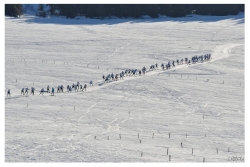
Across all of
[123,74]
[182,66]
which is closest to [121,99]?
[123,74]

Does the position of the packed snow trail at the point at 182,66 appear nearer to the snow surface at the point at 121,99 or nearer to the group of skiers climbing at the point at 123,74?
the snow surface at the point at 121,99

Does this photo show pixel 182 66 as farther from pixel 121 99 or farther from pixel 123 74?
pixel 121 99

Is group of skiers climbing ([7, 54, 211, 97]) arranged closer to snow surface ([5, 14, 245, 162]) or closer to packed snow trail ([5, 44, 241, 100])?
packed snow trail ([5, 44, 241, 100])

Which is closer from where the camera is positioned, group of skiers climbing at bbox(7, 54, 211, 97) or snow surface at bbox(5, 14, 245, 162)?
snow surface at bbox(5, 14, 245, 162)

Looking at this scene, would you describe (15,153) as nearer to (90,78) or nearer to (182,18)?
(90,78)

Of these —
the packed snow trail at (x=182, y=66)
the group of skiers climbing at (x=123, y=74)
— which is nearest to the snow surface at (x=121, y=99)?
the packed snow trail at (x=182, y=66)

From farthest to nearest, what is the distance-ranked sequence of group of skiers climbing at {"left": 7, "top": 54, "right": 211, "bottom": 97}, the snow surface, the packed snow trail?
the packed snow trail < group of skiers climbing at {"left": 7, "top": 54, "right": 211, "bottom": 97} < the snow surface

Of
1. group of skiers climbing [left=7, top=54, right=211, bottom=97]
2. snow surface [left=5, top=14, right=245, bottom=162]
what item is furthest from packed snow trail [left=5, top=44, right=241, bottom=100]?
group of skiers climbing [left=7, top=54, right=211, bottom=97]

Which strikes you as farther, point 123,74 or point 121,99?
point 123,74

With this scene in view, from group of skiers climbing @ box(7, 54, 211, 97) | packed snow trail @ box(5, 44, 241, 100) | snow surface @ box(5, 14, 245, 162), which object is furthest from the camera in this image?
packed snow trail @ box(5, 44, 241, 100)
